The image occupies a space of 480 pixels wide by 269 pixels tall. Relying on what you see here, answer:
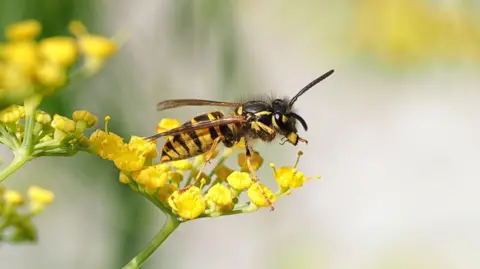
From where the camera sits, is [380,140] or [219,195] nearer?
[219,195]

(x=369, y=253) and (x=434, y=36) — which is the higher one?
(x=434, y=36)

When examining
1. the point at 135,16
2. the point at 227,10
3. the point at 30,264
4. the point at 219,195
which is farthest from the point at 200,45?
the point at 219,195

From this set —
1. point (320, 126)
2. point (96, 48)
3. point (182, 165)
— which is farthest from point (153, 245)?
point (320, 126)

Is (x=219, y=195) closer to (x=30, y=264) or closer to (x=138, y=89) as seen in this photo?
(x=138, y=89)

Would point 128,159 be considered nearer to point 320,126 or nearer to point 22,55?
point 22,55

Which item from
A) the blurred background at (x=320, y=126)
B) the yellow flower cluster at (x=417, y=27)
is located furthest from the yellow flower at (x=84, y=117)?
the yellow flower cluster at (x=417, y=27)
